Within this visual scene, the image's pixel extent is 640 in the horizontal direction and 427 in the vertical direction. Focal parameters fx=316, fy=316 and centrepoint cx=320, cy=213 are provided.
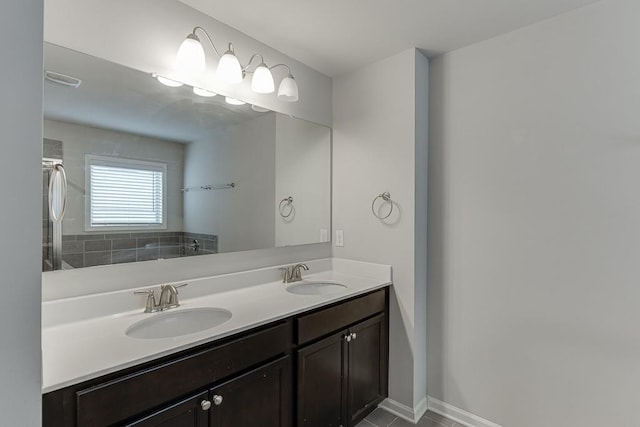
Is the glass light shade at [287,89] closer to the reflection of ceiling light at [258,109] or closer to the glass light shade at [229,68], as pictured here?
the reflection of ceiling light at [258,109]

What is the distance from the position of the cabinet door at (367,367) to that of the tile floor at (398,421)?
83 mm

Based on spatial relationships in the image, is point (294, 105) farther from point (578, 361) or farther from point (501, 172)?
point (578, 361)

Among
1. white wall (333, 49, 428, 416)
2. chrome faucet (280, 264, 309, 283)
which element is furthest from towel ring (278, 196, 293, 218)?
white wall (333, 49, 428, 416)

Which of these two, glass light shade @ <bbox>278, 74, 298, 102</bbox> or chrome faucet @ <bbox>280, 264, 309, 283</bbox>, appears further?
chrome faucet @ <bbox>280, 264, 309, 283</bbox>

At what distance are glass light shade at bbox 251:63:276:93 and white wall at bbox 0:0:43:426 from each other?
1412mm

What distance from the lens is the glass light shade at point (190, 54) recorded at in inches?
59.6

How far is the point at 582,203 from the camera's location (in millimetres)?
1631

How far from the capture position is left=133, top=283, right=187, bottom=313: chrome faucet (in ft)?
4.80

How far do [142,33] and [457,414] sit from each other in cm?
279

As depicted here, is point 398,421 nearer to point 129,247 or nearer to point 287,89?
point 129,247

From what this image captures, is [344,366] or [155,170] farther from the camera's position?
[344,366]

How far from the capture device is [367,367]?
6.44 feet

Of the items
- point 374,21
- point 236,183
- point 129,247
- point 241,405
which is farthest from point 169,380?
point 374,21

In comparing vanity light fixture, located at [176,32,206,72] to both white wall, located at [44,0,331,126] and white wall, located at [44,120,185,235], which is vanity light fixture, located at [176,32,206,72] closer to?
white wall, located at [44,0,331,126]
